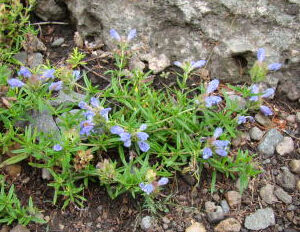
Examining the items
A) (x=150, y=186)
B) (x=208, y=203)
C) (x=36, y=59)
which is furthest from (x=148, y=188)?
(x=36, y=59)

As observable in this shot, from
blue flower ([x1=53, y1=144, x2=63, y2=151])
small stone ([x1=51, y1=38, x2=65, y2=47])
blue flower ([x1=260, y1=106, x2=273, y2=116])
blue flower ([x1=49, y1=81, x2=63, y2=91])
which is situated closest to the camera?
blue flower ([x1=53, y1=144, x2=63, y2=151])

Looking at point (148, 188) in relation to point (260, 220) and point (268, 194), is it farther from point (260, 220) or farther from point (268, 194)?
point (268, 194)

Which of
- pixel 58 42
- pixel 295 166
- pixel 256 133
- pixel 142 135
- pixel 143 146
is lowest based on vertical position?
pixel 295 166

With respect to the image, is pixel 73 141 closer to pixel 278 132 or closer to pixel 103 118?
pixel 103 118

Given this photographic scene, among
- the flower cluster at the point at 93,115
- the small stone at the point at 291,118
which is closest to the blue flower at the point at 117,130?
the flower cluster at the point at 93,115

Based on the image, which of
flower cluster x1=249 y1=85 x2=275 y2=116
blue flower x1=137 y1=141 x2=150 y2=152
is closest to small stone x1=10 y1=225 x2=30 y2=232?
blue flower x1=137 y1=141 x2=150 y2=152

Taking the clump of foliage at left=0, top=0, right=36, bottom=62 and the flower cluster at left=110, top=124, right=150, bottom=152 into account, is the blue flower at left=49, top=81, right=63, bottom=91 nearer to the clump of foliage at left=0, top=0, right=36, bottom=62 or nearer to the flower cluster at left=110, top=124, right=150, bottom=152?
the flower cluster at left=110, top=124, right=150, bottom=152
